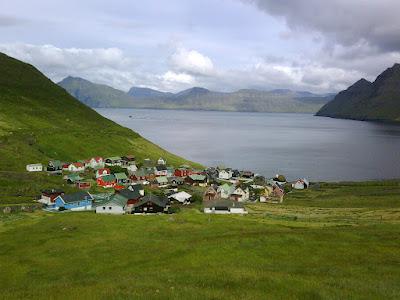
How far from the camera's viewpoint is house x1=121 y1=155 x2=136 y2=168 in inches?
6879

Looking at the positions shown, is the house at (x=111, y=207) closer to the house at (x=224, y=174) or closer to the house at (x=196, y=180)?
the house at (x=196, y=180)

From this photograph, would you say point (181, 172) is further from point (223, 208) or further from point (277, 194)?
point (223, 208)

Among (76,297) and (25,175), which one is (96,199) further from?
(76,297)

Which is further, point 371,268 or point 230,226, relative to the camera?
point 230,226

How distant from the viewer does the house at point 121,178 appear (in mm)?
142875

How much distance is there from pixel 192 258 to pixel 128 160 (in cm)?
14058

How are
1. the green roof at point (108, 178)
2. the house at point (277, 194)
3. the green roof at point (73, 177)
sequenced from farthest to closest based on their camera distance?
the green roof at point (108, 178)
the green roof at point (73, 177)
the house at point (277, 194)

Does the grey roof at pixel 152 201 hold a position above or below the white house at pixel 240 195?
above

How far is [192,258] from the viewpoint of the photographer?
45.6 metres

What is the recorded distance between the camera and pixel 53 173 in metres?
146

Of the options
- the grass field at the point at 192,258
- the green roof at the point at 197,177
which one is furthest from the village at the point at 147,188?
the grass field at the point at 192,258

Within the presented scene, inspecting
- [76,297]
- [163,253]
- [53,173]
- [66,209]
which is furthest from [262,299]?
[53,173]

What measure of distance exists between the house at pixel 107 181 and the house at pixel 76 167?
60.8ft

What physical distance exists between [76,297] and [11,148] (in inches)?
5922
